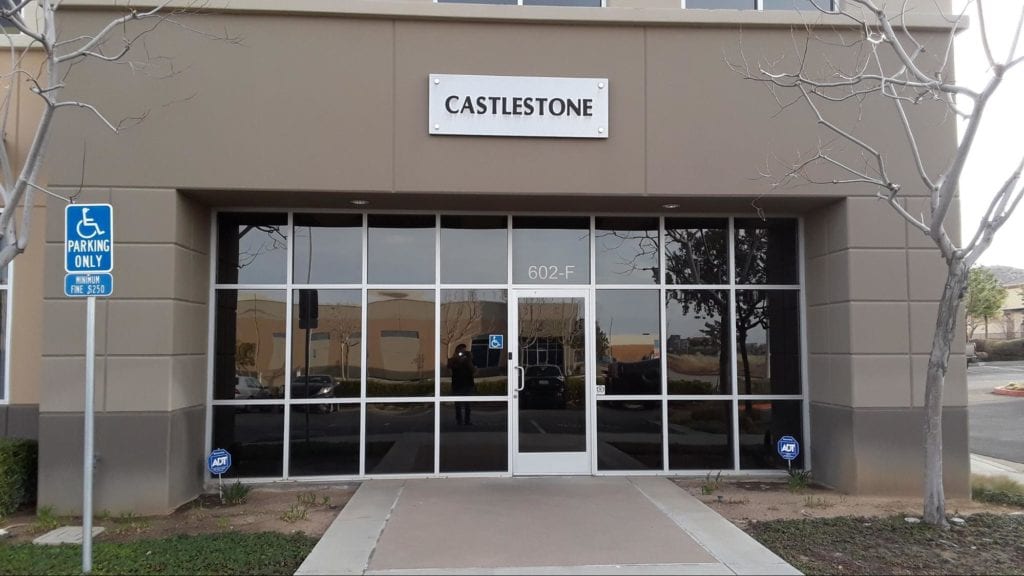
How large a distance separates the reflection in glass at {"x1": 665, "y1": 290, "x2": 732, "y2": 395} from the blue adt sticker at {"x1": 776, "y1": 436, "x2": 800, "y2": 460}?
3.09 feet

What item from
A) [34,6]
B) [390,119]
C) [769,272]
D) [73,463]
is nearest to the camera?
[73,463]

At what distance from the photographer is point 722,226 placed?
30.8ft

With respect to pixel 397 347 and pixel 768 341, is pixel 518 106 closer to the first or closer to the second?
pixel 397 347

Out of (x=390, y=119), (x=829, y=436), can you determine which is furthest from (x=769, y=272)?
(x=390, y=119)

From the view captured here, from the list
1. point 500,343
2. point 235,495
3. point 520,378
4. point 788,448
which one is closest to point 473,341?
point 500,343

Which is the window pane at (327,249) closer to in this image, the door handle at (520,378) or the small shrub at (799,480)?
the door handle at (520,378)

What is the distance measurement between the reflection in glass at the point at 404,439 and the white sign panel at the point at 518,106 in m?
3.65

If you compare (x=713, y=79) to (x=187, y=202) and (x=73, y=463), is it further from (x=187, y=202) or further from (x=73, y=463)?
(x=73, y=463)

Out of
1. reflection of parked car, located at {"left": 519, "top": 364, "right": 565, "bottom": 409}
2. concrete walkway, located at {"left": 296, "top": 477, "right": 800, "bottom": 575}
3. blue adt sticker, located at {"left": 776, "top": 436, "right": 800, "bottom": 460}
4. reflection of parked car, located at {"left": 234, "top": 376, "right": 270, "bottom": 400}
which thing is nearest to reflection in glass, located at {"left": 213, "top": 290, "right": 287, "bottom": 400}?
reflection of parked car, located at {"left": 234, "top": 376, "right": 270, "bottom": 400}

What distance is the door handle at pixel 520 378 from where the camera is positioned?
29.5 feet

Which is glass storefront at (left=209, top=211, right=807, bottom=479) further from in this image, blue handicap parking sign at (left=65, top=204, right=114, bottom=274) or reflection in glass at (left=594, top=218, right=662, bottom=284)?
blue handicap parking sign at (left=65, top=204, right=114, bottom=274)

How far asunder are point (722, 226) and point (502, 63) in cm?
378

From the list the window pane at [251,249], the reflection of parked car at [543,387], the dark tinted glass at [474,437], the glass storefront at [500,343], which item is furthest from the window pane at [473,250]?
the window pane at [251,249]

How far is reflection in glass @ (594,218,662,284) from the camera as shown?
9258 mm
